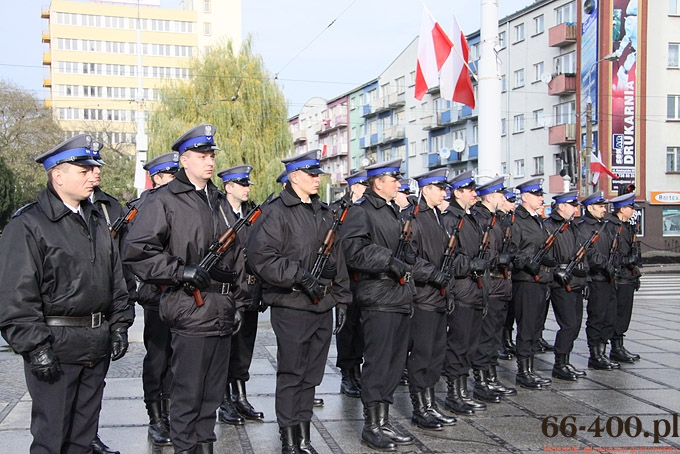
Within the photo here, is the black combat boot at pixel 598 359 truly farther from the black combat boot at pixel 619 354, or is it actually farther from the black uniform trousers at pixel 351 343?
the black uniform trousers at pixel 351 343

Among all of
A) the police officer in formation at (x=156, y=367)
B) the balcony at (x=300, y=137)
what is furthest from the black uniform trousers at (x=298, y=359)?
the balcony at (x=300, y=137)

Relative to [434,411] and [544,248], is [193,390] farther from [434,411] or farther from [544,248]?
[544,248]

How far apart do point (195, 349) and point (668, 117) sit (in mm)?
41465

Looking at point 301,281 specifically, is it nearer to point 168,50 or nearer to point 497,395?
point 497,395

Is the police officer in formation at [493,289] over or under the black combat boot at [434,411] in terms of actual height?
over

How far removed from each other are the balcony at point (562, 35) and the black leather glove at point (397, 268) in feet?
134

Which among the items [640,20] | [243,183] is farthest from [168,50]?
[243,183]

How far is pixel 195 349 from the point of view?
5.11m

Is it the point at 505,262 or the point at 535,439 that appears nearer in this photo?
the point at 535,439

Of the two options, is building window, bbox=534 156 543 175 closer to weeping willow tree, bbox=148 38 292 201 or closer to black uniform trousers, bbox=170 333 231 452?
weeping willow tree, bbox=148 38 292 201

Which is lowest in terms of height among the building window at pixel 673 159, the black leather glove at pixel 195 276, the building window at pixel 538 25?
the black leather glove at pixel 195 276

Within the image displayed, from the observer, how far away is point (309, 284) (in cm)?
562

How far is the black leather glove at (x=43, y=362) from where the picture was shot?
4328 mm

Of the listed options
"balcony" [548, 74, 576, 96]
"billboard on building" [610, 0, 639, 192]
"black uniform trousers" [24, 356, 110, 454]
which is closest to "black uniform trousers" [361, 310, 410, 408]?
"black uniform trousers" [24, 356, 110, 454]
